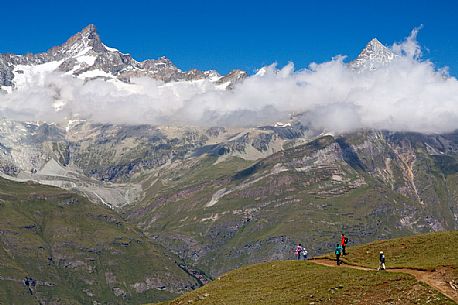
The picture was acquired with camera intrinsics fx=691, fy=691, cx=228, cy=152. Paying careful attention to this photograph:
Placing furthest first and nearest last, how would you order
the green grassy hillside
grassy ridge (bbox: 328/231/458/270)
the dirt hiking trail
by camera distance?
grassy ridge (bbox: 328/231/458/270) < the green grassy hillside < the dirt hiking trail

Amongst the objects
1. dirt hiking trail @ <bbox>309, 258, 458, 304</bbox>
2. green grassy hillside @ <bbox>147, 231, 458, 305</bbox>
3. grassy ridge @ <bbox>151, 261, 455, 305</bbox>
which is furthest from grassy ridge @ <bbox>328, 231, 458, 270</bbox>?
grassy ridge @ <bbox>151, 261, 455, 305</bbox>

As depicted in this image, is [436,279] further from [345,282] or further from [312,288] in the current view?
[312,288]

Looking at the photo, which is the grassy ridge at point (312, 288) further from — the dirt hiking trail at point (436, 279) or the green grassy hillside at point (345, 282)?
the dirt hiking trail at point (436, 279)

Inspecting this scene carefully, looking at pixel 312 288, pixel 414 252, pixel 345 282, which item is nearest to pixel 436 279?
pixel 345 282

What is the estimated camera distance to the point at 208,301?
114 m

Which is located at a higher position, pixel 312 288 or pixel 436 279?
pixel 436 279

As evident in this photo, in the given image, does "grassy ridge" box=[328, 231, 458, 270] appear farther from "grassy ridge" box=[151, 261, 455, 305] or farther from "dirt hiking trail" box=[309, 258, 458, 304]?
"grassy ridge" box=[151, 261, 455, 305]

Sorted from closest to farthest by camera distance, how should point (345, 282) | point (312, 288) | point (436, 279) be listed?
point (436, 279) < point (345, 282) < point (312, 288)

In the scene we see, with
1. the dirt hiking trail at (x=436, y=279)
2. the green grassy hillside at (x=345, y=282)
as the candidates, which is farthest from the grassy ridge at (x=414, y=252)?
the dirt hiking trail at (x=436, y=279)

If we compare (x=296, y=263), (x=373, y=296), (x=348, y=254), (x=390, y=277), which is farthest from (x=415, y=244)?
(x=373, y=296)

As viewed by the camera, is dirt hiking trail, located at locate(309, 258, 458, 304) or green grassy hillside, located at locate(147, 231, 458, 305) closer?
dirt hiking trail, located at locate(309, 258, 458, 304)

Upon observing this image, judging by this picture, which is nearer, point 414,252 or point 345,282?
point 345,282

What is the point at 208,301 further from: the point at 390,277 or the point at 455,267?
the point at 455,267

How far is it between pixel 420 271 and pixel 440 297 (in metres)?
15.7
